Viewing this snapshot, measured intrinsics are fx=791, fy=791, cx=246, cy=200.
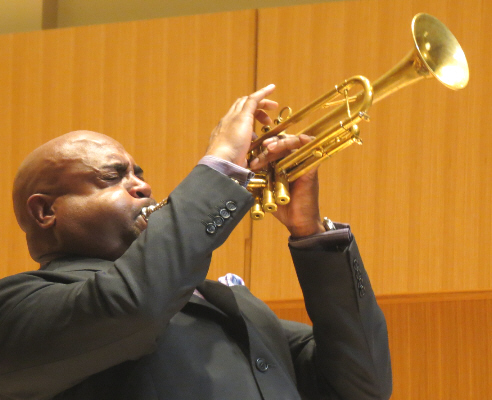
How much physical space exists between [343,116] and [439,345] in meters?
1.22

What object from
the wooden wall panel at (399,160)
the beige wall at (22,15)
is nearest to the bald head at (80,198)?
the wooden wall panel at (399,160)

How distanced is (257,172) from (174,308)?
0.41 m

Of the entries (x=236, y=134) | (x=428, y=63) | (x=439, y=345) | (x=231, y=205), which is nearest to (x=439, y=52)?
(x=428, y=63)

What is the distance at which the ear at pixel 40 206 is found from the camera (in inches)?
54.1

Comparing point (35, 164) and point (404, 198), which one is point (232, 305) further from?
point (404, 198)

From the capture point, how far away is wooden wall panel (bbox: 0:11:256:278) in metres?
2.56

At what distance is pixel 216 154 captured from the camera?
4.08ft

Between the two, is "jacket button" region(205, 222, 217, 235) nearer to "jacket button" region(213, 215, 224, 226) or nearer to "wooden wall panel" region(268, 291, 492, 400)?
"jacket button" region(213, 215, 224, 226)

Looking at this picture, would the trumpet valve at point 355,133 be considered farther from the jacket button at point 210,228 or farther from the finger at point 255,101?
the jacket button at point 210,228

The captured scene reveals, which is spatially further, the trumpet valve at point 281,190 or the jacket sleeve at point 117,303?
the trumpet valve at point 281,190

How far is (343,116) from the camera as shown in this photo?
4.67 feet

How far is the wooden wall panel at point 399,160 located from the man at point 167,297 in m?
0.84

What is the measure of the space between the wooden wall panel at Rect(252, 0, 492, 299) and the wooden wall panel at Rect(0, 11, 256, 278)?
171 mm

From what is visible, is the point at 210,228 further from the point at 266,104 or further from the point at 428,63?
the point at 428,63
